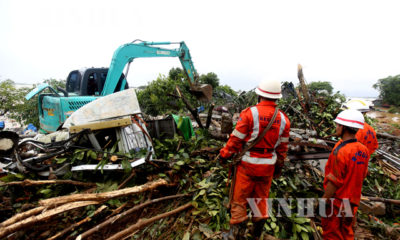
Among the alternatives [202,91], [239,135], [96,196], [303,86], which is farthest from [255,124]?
[303,86]

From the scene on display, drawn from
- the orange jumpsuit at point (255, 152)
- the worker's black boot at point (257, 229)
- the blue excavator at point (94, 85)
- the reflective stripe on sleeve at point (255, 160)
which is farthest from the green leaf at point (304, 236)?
the blue excavator at point (94, 85)

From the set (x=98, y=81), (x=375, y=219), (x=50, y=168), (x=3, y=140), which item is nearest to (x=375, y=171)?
(x=375, y=219)

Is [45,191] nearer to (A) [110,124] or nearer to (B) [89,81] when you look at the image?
(A) [110,124]

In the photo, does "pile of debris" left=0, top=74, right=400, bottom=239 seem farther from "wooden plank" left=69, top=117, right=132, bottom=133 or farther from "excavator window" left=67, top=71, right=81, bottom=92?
"excavator window" left=67, top=71, right=81, bottom=92

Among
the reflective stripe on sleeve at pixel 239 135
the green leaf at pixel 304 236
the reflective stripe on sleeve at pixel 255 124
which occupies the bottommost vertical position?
the green leaf at pixel 304 236

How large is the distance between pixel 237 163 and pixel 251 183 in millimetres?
282

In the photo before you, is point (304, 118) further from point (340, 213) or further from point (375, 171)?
point (340, 213)

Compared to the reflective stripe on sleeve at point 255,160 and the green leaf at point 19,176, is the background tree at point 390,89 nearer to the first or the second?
the reflective stripe on sleeve at point 255,160

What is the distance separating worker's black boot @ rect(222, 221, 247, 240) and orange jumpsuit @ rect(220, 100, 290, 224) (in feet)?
0.30

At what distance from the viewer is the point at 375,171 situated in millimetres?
3787

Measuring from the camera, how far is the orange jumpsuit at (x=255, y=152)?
2035 millimetres

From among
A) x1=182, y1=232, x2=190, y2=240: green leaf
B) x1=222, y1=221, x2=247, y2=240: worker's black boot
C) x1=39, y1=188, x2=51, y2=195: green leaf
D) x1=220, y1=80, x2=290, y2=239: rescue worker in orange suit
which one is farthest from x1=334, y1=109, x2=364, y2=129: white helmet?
x1=39, y1=188, x2=51, y2=195: green leaf

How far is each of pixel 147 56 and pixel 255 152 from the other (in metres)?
4.98

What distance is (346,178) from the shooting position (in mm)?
1887
